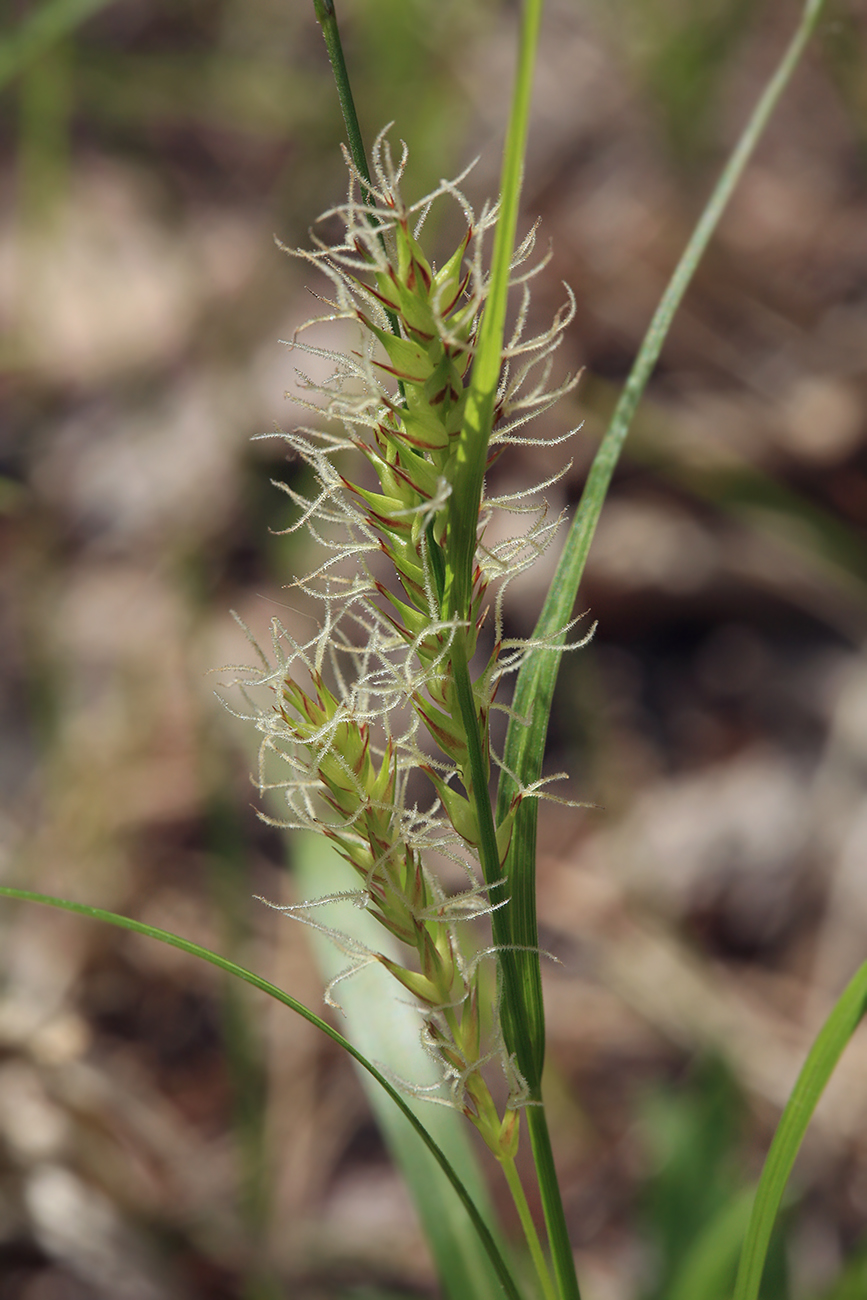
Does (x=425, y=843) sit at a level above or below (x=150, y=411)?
below

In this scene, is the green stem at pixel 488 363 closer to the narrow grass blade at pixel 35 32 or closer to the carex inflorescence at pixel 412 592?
the carex inflorescence at pixel 412 592

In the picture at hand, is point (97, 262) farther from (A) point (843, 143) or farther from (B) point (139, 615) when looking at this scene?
(A) point (843, 143)

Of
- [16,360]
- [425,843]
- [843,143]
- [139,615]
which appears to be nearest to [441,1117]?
[425,843]

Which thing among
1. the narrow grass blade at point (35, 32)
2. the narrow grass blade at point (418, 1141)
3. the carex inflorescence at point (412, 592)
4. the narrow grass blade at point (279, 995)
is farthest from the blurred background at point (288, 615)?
the carex inflorescence at point (412, 592)

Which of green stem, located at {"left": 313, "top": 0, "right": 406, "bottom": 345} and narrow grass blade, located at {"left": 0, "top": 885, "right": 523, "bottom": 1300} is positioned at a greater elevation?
green stem, located at {"left": 313, "top": 0, "right": 406, "bottom": 345}

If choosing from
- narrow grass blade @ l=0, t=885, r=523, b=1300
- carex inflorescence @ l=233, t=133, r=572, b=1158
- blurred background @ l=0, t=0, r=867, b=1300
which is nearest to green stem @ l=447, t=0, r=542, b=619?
carex inflorescence @ l=233, t=133, r=572, b=1158

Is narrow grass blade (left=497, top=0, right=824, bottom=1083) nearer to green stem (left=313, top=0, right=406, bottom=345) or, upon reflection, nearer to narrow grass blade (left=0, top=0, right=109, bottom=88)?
green stem (left=313, top=0, right=406, bottom=345)

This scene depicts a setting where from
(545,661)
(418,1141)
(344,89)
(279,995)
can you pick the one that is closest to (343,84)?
(344,89)
